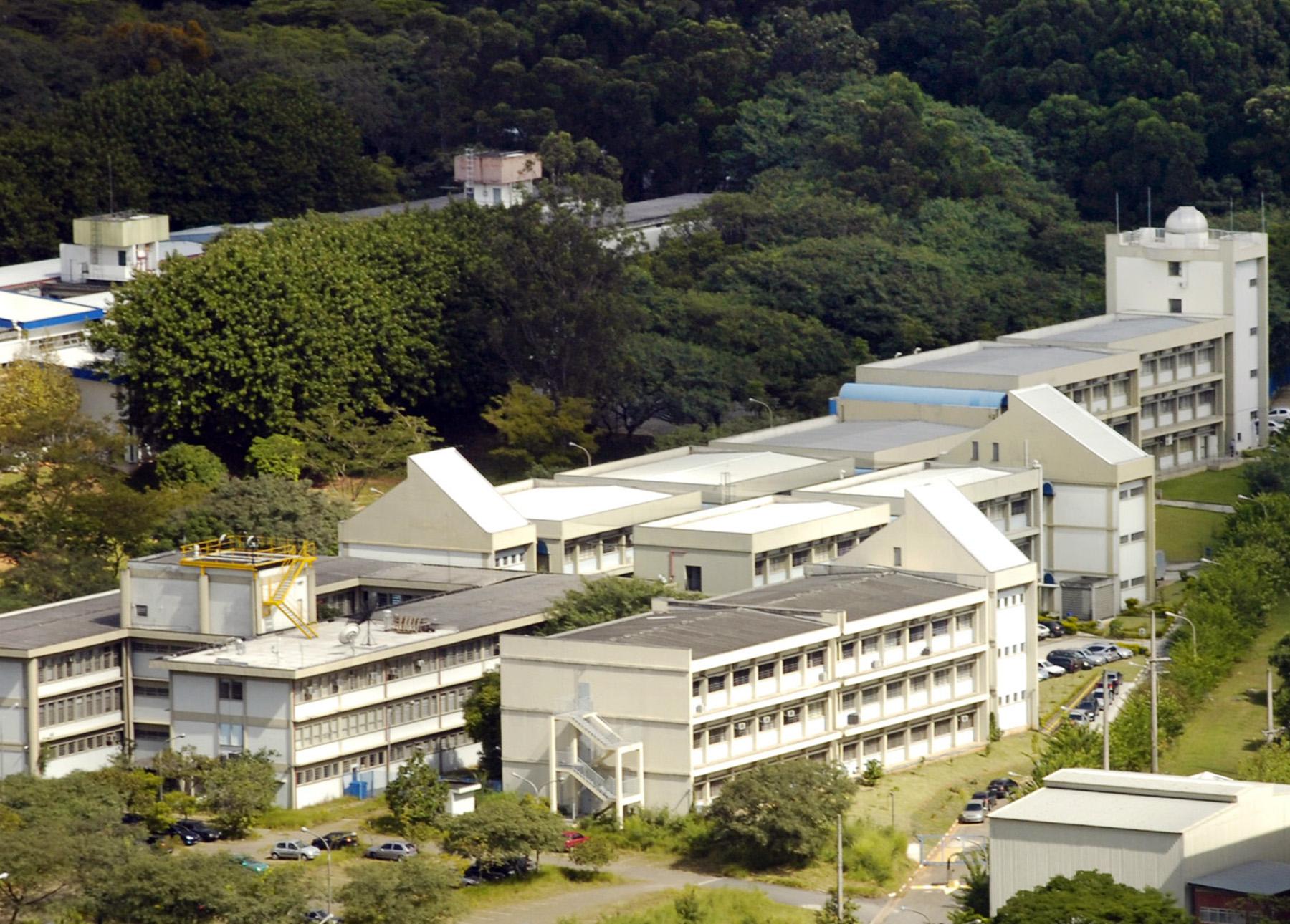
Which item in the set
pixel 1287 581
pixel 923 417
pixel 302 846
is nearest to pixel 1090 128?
pixel 923 417

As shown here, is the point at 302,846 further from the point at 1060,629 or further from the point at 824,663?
the point at 1060,629

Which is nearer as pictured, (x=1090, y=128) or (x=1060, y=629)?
(x=1060, y=629)

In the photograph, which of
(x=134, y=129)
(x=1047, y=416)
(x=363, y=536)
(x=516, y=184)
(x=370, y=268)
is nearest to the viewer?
(x=363, y=536)

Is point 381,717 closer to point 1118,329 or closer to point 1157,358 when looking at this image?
point 1157,358

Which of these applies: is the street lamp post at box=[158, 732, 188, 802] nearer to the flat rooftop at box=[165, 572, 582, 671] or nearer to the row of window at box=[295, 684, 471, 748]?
the flat rooftop at box=[165, 572, 582, 671]

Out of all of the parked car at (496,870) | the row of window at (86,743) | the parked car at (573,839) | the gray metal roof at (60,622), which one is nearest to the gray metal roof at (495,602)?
the gray metal roof at (60,622)

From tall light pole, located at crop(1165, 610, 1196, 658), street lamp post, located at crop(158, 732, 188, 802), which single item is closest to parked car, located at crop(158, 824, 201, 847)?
street lamp post, located at crop(158, 732, 188, 802)

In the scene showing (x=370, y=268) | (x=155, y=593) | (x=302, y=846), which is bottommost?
(x=302, y=846)
